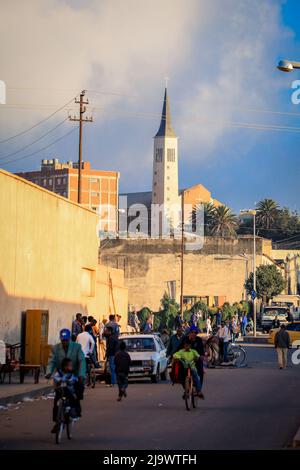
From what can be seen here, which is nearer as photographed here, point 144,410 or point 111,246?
point 144,410

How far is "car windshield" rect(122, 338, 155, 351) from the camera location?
31.9 m

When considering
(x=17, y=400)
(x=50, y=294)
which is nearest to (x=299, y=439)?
(x=17, y=400)

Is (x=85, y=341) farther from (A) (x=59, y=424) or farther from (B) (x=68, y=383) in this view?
(A) (x=59, y=424)

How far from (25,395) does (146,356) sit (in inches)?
256

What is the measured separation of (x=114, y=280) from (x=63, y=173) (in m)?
135

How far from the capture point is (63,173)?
186125 mm

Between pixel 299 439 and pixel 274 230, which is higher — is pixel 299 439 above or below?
below

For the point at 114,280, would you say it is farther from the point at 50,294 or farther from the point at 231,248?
the point at 231,248

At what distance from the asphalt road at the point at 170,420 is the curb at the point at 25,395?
1.30 feet

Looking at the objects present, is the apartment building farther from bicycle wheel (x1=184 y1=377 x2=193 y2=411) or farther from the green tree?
bicycle wheel (x1=184 y1=377 x2=193 y2=411)

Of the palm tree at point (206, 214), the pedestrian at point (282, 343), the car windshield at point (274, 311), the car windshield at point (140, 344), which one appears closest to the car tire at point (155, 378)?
the car windshield at point (140, 344)

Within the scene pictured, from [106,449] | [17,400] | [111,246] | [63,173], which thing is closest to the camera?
[106,449]

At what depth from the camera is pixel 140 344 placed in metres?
32.1

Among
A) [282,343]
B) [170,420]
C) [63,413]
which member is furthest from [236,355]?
[63,413]
